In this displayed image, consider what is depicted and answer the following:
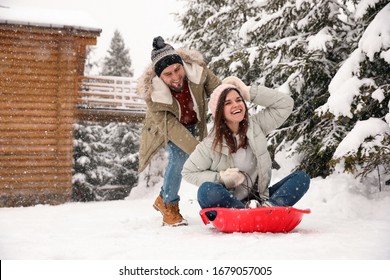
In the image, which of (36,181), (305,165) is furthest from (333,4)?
(36,181)

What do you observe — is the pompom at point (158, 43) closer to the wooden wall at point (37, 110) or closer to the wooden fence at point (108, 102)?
the wooden wall at point (37, 110)

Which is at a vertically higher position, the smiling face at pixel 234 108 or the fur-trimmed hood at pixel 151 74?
the fur-trimmed hood at pixel 151 74

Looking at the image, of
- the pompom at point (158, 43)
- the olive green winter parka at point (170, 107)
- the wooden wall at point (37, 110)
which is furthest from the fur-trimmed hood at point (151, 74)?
the wooden wall at point (37, 110)

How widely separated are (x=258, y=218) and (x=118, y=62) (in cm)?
1492

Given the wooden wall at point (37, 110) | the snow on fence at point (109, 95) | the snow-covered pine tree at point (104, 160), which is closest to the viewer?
the wooden wall at point (37, 110)

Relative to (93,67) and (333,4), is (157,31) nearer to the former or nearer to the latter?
(333,4)

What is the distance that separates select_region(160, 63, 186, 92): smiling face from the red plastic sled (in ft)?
3.29

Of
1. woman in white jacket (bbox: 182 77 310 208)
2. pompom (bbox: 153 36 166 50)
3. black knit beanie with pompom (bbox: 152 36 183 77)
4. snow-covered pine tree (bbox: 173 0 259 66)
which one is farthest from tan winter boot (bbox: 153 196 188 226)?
snow-covered pine tree (bbox: 173 0 259 66)

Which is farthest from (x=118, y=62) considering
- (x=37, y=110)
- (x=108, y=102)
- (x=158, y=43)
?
(x=158, y=43)

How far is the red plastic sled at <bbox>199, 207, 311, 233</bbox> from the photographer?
246 cm

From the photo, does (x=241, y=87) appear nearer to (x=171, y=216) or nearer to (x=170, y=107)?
(x=170, y=107)

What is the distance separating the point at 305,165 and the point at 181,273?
10.1 ft

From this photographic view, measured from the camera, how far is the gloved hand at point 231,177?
273 cm

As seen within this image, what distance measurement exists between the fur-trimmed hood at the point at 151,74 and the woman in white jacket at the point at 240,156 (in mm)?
482
